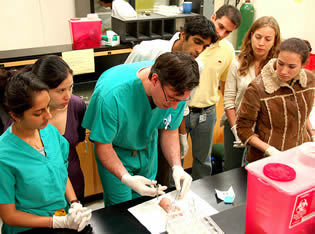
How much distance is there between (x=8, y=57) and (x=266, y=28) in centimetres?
180

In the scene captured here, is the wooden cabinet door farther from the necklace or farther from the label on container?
the label on container

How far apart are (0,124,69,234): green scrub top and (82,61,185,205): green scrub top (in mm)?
228

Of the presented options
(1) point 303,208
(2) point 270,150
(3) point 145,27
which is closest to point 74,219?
(1) point 303,208

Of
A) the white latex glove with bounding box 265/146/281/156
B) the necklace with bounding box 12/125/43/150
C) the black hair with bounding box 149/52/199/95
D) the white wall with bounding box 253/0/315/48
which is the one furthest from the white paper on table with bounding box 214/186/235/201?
the white wall with bounding box 253/0/315/48

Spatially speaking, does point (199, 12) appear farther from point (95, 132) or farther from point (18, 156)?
point (18, 156)

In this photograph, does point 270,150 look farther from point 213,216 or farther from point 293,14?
point 293,14

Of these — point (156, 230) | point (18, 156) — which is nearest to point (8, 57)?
point (18, 156)

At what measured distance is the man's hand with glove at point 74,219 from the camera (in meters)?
1.19

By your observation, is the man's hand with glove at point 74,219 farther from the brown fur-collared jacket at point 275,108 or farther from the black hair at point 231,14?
the black hair at point 231,14

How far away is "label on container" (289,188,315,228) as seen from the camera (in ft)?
2.67

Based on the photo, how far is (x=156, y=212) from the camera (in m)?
1.34

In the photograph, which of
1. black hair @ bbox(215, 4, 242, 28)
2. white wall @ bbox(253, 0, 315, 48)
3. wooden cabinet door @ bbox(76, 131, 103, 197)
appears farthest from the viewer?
white wall @ bbox(253, 0, 315, 48)

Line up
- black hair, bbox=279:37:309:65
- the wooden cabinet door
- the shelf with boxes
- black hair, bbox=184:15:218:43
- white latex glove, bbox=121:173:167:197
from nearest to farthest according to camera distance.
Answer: white latex glove, bbox=121:173:167:197, black hair, bbox=279:37:309:65, black hair, bbox=184:15:218:43, the wooden cabinet door, the shelf with boxes

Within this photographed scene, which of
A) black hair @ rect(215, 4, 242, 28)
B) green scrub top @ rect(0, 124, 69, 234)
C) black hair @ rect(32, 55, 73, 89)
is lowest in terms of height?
green scrub top @ rect(0, 124, 69, 234)
